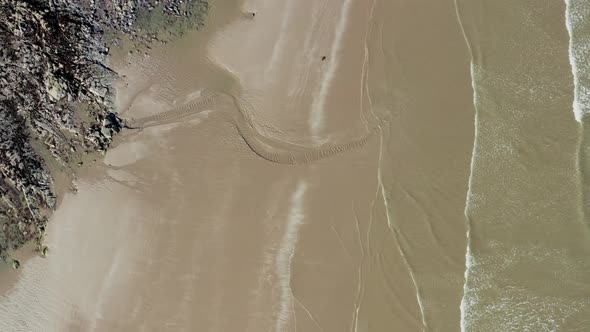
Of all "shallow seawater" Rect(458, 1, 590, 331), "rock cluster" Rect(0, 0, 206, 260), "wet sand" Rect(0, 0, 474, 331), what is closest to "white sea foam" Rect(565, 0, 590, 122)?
"shallow seawater" Rect(458, 1, 590, 331)

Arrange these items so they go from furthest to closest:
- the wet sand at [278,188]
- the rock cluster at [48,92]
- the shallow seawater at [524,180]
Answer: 1. the rock cluster at [48,92]
2. the wet sand at [278,188]
3. the shallow seawater at [524,180]

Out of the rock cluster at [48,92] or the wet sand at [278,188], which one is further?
the rock cluster at [48,92]

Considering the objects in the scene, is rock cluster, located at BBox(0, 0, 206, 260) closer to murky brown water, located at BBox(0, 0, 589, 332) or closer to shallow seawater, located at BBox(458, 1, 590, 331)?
murky brown water, located at BBox(0, 0, 589, 332)

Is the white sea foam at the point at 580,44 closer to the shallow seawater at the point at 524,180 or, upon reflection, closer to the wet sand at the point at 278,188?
the shallow seawater at the point at 524,180

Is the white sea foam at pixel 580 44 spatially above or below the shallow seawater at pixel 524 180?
above

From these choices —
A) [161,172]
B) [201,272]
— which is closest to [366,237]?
[201,272]

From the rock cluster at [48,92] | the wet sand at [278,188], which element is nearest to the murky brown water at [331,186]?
the wet sand at [278,188]

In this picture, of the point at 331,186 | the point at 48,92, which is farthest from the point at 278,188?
the point at 48,92

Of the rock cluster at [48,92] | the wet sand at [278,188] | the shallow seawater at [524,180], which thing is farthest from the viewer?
the rock cluster at [48,92]
